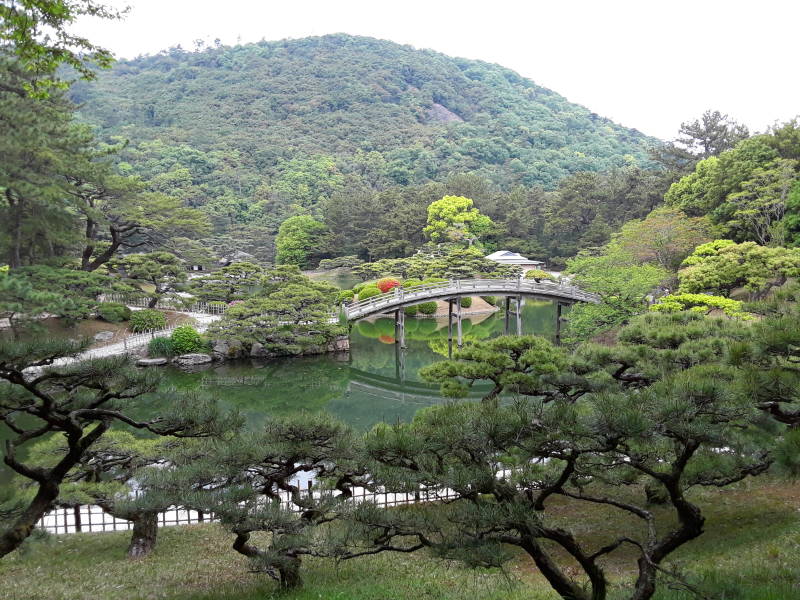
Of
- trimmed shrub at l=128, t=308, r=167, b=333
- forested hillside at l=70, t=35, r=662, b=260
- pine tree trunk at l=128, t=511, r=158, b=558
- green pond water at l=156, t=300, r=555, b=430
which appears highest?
forested hillside at l=70, t=35, r=662, b=260

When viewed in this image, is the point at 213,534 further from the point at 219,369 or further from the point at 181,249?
the point at 181,249

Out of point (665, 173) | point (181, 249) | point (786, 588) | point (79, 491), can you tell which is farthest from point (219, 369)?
point (665, 173)

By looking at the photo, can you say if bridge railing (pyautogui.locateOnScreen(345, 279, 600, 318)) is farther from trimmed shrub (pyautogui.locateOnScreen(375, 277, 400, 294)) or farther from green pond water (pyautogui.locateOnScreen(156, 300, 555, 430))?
trimmed shrub (pyautogui.locateOnScreen(375, 277, 400, 294))

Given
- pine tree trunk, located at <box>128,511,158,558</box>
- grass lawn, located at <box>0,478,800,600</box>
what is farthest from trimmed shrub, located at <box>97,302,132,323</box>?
pine tree trunk, located at <box>128,511,158,558</box>

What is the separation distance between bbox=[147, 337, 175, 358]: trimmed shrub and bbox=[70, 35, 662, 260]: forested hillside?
2083 cm

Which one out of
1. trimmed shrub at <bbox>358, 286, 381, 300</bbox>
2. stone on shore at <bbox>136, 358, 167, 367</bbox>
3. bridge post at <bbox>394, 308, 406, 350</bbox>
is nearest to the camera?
stone on shore at <bbox>136, 358, 167, 367</bbox>

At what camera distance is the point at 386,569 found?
564 cm

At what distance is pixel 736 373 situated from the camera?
4.21m

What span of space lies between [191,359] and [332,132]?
2149 inches

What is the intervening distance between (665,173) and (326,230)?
22.0m

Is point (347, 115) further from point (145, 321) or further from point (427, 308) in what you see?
point (145, 321)

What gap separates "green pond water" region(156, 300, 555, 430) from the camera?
1477 cm

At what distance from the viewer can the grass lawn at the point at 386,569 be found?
4.55m

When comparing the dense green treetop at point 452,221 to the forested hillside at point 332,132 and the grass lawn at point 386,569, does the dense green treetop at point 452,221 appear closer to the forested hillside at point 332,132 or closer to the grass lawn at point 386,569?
the forested hillside at point 332,132
